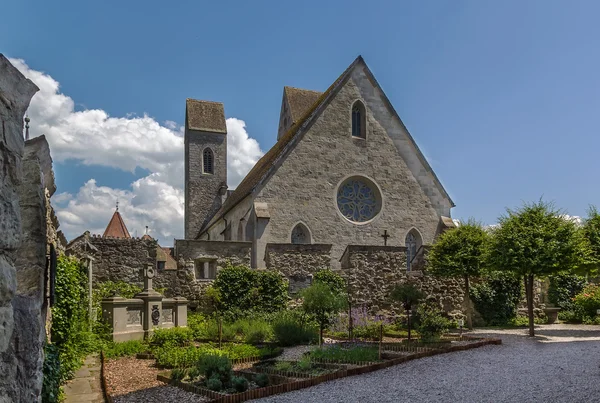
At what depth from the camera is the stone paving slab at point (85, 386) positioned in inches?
305

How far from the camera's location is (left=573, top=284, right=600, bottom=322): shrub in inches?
814

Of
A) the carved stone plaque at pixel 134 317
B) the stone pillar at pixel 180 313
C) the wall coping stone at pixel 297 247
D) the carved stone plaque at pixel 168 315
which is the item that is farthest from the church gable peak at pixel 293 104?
the carved stone plaque at pixel 134 317

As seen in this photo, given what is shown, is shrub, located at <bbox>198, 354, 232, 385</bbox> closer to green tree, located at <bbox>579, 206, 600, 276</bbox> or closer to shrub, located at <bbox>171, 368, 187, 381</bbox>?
shrub, located at <bbox>171, 368, 187, 381</bbox>

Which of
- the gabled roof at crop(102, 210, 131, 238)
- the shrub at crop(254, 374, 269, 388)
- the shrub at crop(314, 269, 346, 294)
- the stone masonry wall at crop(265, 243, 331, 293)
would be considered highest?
the gabled roof at crop(102, 210, 131, 238)

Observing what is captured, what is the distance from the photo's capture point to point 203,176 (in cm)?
4156

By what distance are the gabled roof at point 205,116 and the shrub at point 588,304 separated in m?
29.3

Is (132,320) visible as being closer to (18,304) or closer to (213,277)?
(213,277)

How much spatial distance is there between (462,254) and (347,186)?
7.86 m

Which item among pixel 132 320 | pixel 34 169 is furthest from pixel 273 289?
pixel 34 169

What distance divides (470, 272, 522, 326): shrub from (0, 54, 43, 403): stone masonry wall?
19.5 metres

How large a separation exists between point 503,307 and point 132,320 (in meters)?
13.4

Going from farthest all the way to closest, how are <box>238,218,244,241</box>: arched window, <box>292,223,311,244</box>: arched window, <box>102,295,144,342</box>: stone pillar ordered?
<box>238,218,244,241</box>: arched window, <box>292,223,311,244</box>: arched window, <box>102,295,144,342</box>: stone pillar

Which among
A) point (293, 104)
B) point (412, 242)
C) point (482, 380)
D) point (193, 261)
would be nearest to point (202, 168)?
point (293, 104)


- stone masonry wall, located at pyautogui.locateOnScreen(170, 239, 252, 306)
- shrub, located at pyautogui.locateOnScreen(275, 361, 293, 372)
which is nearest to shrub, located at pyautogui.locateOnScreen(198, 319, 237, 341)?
stone masonry wall, located at pyautogui.locateOnScreen(170, 239, 252, 306)
